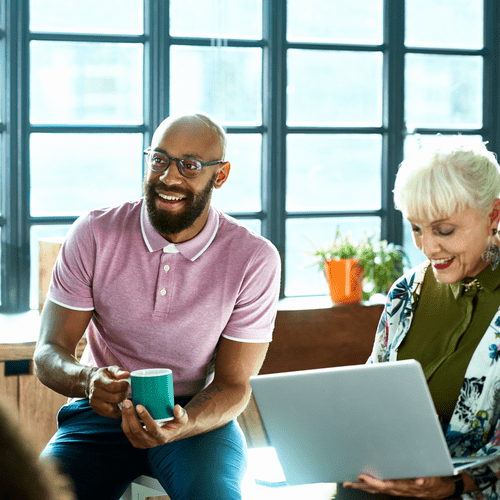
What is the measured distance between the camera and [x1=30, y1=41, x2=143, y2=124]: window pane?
292cm

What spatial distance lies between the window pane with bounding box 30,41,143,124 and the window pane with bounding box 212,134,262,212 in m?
0.45

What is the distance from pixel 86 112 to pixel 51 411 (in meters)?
1.26

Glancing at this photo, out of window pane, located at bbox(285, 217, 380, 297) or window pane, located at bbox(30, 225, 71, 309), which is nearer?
window pane, located at bbox(30, 225, 71, 309)

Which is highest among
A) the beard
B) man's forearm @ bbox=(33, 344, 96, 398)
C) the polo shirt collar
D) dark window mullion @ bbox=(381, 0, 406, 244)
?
dark window mullion @ bbox=(381, 0, 406, 244)

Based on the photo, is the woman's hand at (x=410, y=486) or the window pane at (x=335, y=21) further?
the window pane at (x=335, y=21)

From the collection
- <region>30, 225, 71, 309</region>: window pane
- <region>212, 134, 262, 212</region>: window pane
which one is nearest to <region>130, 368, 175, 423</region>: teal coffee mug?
<region>30, 225, 71, 309</region>: window pane

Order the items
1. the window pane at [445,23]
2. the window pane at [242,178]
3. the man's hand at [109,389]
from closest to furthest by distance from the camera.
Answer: the man's hand at [109,389]
the window pane at [242,178]
the window pane at [445,23]

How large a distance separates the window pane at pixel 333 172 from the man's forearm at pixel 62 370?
1.69 m

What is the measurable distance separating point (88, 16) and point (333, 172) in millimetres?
1307

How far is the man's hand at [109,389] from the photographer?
5.01 ft

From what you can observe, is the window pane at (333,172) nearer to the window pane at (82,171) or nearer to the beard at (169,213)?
the window pane at (82,171)

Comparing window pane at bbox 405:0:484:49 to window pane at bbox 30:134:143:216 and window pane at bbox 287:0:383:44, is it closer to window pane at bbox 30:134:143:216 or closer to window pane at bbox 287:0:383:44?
window pane at bbox 287:0:383:44

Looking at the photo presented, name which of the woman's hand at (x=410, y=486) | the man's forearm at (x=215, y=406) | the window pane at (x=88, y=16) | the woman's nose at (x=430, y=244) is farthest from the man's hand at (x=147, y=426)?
the window pane at (x=88, y=16)

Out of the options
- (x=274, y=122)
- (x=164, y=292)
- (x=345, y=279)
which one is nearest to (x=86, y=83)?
(x=274, y=122)
